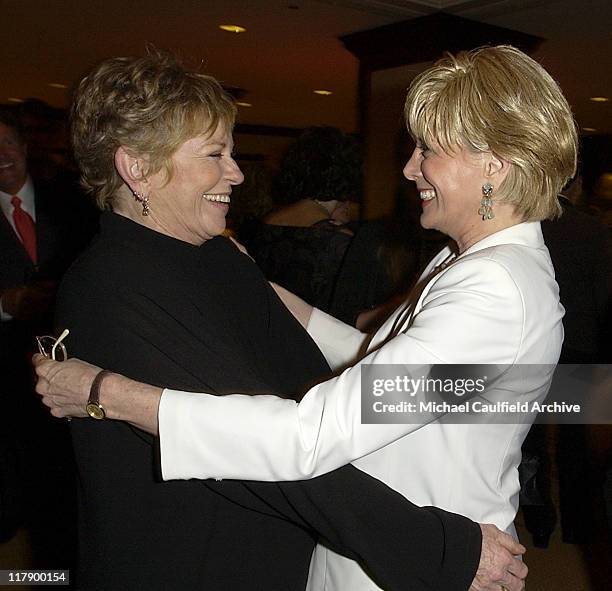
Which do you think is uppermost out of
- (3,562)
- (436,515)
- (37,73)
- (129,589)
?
(37,73)

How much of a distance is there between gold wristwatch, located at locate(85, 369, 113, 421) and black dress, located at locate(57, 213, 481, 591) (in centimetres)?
6

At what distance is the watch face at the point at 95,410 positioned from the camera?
41.3 inches

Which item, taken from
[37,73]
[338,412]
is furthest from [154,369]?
[37,73]

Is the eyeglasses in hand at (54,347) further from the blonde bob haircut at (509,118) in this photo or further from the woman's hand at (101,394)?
the blonde bob haircut at (509,118)

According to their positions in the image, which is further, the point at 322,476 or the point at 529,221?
the point at 529,221

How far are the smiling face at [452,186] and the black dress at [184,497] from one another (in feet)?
1.37

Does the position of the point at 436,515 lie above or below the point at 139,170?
below

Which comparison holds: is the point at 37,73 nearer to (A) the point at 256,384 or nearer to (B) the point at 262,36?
(B) the point at 262,36

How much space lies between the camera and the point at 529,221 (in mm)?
1208

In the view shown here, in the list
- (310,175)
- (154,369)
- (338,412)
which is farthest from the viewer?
(310,175)

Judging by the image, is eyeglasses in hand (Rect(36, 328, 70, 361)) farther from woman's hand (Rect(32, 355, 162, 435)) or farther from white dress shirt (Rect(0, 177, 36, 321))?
white dress shirt (Rect(0, 177, 36, 321))

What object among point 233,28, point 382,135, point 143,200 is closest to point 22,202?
point 143,200

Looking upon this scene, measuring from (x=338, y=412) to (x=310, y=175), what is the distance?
2052mm

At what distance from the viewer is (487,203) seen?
47.3 inches
